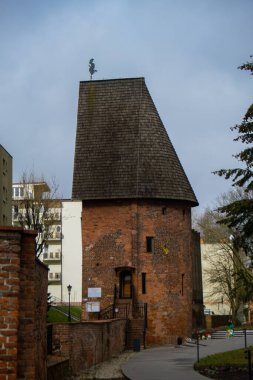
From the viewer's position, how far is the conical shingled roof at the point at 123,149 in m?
37.2

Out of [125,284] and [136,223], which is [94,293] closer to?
[125,284]

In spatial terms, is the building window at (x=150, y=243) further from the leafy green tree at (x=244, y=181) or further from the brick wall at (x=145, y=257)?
the leafy green tree at (x=244, y=181)

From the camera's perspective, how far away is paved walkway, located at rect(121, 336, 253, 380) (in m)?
20.0

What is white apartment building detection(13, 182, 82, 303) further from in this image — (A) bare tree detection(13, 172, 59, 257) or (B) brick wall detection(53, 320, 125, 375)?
(B) brick wall detection(53, 320, 125, 375)

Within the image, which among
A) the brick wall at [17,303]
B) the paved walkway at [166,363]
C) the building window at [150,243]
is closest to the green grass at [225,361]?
the paved walkway at [166,363]

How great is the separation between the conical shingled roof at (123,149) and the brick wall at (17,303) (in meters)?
26.8

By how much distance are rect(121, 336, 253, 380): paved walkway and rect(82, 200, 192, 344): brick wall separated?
1.95 metres

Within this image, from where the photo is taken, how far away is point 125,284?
36.8 metres

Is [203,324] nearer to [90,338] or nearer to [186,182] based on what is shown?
[186,182]

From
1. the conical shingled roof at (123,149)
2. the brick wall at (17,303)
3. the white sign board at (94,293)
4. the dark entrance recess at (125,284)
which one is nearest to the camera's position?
the brick wall at (17,303)

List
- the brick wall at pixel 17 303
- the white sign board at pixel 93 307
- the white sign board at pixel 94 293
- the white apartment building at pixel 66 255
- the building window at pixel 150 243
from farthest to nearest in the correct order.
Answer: the white apartment building at pixel 66 255, the building window at pixel 150 243, the white sign board at pixel 94 293, the white sign board at pixel 93 307, the brick wall at pixel 17 303

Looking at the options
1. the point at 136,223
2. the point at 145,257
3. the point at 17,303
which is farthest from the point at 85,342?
the point at 136,223

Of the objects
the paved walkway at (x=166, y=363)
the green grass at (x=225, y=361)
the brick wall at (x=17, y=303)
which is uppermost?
the brick wall at (x=17, y=303)

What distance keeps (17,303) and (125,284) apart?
27.6 m
